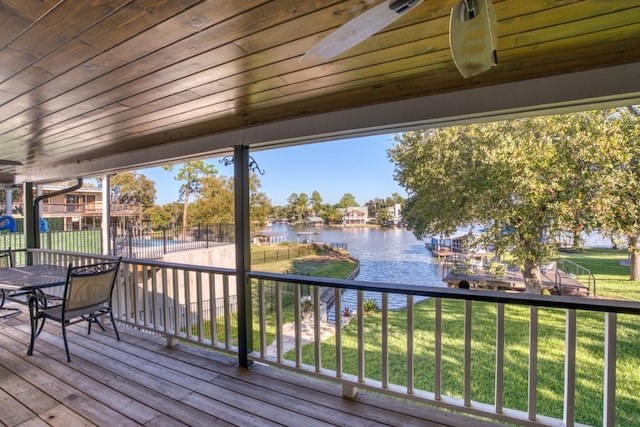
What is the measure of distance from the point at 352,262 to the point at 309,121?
689cm

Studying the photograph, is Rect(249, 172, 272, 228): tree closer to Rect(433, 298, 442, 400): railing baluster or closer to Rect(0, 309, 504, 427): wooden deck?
Rect(0, 309, 504, 427): wooden deck

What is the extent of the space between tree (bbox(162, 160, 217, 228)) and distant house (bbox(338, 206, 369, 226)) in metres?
9.55

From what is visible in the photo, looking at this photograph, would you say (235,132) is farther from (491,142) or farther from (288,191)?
(288,191)

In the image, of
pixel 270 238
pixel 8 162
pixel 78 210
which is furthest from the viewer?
pixel 78 210

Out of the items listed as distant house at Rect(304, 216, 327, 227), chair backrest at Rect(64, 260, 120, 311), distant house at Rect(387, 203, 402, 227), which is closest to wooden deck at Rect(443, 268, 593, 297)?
distant house at Rect(387, 203, 402, 227)

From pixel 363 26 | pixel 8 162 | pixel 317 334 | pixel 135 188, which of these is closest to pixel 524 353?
pixel 317 334

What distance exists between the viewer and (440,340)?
201 centimetres

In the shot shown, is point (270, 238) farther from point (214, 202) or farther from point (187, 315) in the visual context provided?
point (187, 315)

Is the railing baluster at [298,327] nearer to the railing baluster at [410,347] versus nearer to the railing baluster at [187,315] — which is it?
the railing baluster at [410,347]

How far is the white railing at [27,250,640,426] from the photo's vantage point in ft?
5.81

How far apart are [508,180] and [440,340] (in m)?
5.30

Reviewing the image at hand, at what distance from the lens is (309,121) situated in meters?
2.36

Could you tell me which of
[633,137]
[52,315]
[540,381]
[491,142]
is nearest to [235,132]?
[52,315]

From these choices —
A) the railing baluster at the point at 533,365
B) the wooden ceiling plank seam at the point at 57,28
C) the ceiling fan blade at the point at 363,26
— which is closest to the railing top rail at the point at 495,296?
the railing baluster at the point at 533,365
